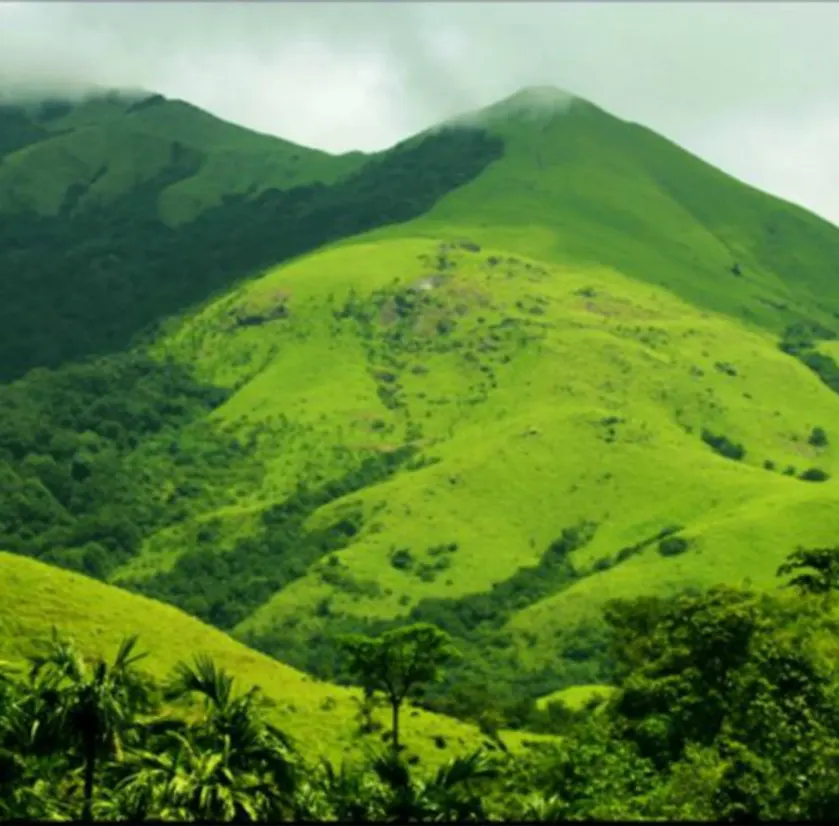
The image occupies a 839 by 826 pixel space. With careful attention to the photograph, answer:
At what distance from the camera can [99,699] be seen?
81938 millimetres

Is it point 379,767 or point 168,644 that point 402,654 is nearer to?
point 168,644

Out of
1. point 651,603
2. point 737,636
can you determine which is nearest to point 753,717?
point 737,636

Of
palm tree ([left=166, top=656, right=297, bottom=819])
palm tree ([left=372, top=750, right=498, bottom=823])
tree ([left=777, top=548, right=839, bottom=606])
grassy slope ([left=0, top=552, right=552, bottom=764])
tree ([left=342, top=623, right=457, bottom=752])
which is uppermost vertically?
tree ([left=777, top=548, right=839, bottom=606])

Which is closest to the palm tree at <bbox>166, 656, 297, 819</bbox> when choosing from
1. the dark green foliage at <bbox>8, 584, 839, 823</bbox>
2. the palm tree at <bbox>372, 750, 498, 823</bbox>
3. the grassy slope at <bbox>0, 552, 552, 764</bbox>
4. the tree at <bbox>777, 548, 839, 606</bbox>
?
the dark green foliage at <bbox>8, 584, 839, 823</bbox>

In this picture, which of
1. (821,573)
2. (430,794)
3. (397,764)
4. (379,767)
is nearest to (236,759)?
(379,767)

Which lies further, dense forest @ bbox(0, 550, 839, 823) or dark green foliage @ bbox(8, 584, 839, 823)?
dense forest @ bbox(0, 550, 839, 823)

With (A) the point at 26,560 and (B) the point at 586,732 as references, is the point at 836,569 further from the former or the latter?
(A) the point at 26,560

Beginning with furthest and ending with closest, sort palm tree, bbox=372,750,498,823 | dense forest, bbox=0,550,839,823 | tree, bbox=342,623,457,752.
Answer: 1. tree, bbox=342,623,457,752
2. palm tree, bbox=372,750,498,823
3. dense forest, bbox=0,550,839,823

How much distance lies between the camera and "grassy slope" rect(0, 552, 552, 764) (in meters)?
153

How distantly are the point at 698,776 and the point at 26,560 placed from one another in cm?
11499

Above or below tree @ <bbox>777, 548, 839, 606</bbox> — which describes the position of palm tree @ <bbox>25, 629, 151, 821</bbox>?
below

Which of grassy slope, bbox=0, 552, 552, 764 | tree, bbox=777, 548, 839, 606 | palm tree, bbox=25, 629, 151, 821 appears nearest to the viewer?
palm tree, bbox=25, 629, 151, 821

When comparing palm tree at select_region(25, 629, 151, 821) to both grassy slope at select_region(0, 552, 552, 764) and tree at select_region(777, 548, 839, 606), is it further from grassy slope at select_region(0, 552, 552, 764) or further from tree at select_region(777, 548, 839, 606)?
tree at select_region(777, 548, 839, 606)

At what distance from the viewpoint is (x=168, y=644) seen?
562ft
